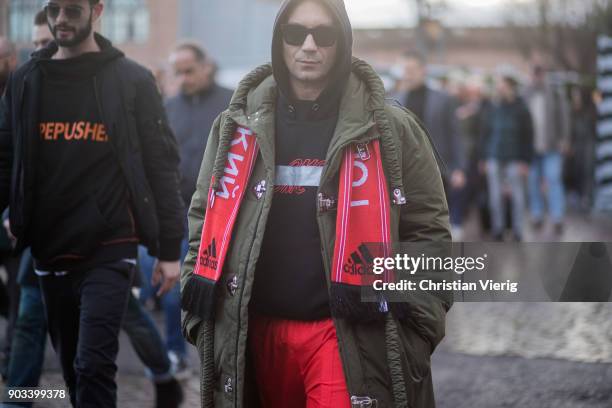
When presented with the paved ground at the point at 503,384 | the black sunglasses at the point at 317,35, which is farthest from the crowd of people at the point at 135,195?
the paved ground at the point at 503,384

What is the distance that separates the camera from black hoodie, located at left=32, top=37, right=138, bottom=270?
418 centimetres

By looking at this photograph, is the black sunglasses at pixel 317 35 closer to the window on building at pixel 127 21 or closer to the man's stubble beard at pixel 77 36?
the man's stubble beard at pixel 77 36

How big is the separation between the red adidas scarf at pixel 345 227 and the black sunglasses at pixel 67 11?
4.90ft

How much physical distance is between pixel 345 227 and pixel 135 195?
1.46 meters

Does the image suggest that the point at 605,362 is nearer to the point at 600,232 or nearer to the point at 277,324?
the point at 277,324

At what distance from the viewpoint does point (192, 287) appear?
3191mm

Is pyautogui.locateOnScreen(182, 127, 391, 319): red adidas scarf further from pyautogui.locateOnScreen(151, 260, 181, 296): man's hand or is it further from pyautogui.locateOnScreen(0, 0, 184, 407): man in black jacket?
pyautogui.locateOnScreen(151, 260, 181, 296): man's hand

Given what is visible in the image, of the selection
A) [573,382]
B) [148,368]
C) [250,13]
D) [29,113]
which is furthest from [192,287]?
[250,13]

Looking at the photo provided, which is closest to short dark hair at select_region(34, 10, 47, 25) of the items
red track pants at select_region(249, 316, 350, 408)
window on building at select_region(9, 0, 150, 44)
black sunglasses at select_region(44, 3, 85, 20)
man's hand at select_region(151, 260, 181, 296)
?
black sunglasses at select_region(44, 3, 85, 20)

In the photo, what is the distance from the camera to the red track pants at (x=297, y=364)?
3045mm

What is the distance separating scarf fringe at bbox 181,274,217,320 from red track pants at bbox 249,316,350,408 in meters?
0.14

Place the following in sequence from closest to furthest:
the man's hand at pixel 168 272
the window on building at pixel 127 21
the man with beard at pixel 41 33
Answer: the man's hand at pixel 168 272
the man with beard at pixel 41 33
the window on building at pixel 127 21

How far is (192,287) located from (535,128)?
1102 cm

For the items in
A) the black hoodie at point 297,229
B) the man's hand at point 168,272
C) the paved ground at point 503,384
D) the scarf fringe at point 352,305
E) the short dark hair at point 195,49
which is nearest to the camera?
the scarf fringe at point 352,305
